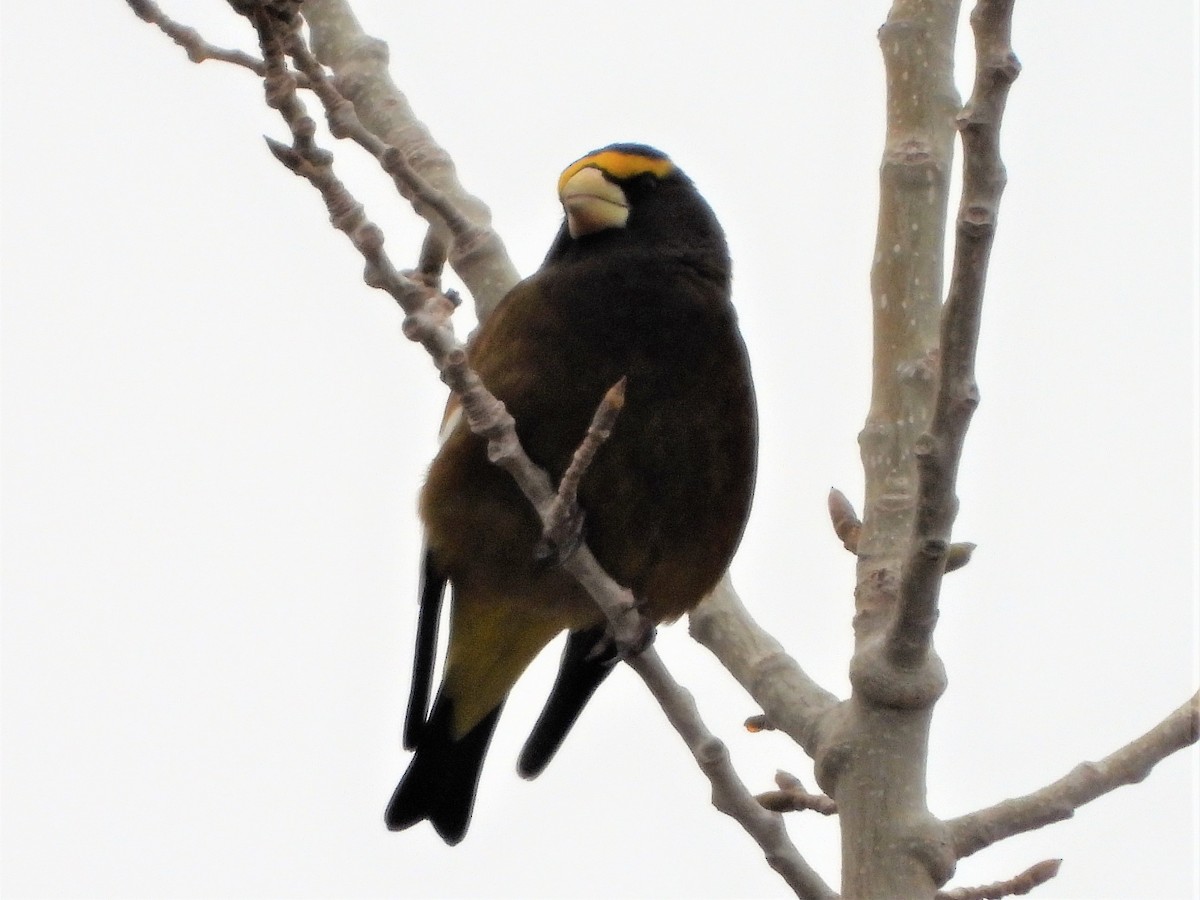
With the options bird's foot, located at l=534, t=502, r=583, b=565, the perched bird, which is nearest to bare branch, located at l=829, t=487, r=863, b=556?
the perched bird

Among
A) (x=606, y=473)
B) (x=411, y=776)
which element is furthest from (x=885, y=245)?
(x=411, y=776)

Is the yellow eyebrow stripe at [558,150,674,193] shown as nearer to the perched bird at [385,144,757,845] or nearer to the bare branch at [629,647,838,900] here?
the perched bird at [385,144,757,845]

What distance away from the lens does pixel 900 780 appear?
2.73m

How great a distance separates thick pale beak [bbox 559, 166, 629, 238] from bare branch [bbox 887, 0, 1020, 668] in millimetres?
1468

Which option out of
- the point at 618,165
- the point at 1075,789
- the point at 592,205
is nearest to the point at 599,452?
the point at 592,205

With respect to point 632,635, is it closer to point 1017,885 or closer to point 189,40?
point 1017,885

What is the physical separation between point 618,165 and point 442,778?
1511 mm

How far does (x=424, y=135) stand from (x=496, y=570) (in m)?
1.20

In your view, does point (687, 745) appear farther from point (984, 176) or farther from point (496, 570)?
point (984, 176)

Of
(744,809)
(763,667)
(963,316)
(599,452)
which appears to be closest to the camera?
(963,316)

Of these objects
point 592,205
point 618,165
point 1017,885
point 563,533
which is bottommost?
point 1017,885

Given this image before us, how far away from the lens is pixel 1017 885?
9.79 feet

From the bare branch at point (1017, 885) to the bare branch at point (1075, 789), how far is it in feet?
1.17

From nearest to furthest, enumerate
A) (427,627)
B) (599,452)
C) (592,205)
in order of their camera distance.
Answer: (599,452) → (427,627) → (592,205)
